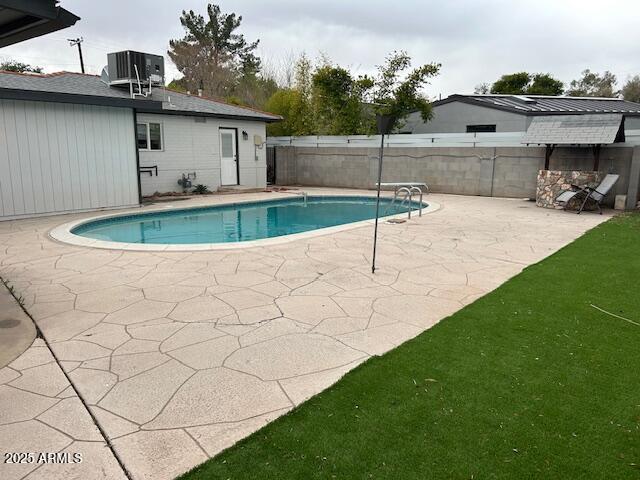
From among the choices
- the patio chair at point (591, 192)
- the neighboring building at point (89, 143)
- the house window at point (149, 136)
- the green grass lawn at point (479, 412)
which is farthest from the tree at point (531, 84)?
the green grass lawn at point (479, 412)

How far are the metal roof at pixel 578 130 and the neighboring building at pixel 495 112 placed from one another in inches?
231

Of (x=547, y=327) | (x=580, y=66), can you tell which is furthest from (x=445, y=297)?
(x=580, y=66)

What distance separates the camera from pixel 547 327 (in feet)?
12.7

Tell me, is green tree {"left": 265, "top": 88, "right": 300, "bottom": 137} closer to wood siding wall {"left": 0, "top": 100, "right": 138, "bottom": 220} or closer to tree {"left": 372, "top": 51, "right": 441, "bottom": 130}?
tree {"left": 372, "top": 51, "right": 441, "bottom": 130}

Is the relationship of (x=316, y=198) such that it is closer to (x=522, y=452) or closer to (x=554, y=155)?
(x=554, y=155)

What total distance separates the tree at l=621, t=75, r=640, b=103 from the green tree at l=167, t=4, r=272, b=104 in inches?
1241

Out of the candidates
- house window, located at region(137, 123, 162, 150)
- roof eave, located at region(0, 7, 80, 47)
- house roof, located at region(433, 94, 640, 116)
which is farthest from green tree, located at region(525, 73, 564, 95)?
roof eave, located at region(0, 7, 80, 47)

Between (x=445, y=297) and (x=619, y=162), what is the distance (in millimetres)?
9875

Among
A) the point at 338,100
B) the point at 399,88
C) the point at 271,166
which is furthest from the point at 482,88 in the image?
the point at 271,166

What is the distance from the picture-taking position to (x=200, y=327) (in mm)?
3916

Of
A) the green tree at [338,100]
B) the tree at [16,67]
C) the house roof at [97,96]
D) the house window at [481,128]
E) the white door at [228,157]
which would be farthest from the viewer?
the tree at [16,67]

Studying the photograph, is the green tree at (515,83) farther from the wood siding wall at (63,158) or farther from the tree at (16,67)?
the tree at (16,67)

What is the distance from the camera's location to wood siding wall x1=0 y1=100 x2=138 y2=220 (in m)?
9.33

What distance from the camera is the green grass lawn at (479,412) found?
2.19 meters
